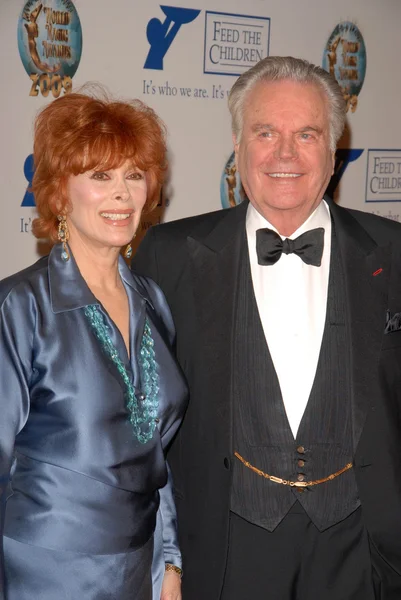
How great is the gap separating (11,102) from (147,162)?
70.4 inches

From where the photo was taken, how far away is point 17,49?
3691 mm

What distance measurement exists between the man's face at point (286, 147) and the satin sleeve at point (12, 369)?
912 millimetres

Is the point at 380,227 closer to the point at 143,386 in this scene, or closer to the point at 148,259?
the point at 148,259

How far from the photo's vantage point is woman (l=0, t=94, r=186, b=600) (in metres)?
1.97

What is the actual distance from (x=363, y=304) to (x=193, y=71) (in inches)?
86.7

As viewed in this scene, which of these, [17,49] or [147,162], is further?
[17,49]

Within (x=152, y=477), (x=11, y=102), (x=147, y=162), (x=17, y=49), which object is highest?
(x=17, y=49)

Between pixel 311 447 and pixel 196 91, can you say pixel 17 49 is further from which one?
pixel 311 447

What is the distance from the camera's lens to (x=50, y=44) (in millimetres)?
3760

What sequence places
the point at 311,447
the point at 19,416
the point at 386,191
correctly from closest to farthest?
the point at 19,416 → the point at 311,447 → the point at 386,191

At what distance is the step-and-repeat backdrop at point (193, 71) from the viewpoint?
12.3 ft

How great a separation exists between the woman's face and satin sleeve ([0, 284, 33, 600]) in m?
0.29

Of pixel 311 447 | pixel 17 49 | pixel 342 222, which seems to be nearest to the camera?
pixel 311 447

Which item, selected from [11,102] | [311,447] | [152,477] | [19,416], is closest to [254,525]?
[311,447]
